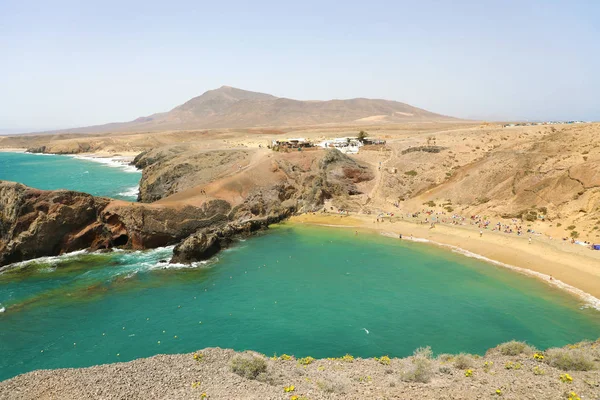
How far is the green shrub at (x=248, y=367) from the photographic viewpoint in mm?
17953

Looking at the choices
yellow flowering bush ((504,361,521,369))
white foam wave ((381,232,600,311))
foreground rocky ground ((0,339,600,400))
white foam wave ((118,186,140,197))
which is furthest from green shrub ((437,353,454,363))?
white foam wave ((118,186,140,197))

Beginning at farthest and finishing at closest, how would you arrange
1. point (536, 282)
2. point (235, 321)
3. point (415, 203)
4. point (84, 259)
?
point (415, 203)
point (84, 259)
point (536, 282)
point (235, 321)

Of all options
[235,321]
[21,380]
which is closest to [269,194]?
[235,321]

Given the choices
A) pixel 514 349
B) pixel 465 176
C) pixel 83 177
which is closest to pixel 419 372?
pixel 514 349

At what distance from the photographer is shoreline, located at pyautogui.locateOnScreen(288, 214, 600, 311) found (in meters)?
30.7

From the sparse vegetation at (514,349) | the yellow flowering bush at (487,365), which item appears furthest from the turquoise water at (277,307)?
the yellow flowering bush at (487,365)

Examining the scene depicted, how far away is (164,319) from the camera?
26641 mm

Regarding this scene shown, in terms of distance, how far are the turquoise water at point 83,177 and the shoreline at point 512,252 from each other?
1734 inches

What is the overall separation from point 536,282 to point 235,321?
25.6m

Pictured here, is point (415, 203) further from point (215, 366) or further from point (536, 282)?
point (215, 366)

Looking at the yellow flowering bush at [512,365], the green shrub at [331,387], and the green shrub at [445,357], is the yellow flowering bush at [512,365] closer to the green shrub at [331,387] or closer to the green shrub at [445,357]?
the green shrub at [445,357]

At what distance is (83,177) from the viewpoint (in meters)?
92.2

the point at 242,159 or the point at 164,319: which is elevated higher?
the point at 242,159

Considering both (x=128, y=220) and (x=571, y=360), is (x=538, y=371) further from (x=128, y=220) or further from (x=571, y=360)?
(x=128, y=220)
